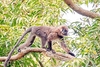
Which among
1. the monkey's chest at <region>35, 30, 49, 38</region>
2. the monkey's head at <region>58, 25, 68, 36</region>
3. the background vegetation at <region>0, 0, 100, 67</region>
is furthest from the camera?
the monkey's chest at <region>35, 30, 49, 38</region>

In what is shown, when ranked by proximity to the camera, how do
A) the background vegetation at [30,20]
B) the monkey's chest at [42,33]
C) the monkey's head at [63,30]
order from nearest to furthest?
the background vegetation at [30,20] < the monkey's head at [63,30] < the monkey's chest at [42,33]

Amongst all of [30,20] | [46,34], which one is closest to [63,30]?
[46,34]

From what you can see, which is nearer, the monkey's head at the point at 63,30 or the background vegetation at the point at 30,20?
the background vegetation at the point at 30,20

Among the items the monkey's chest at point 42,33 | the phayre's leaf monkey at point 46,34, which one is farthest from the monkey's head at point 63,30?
the monkey's chest at point 42,33

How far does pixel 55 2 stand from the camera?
3699 mm

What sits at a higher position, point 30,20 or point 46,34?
point 30,20

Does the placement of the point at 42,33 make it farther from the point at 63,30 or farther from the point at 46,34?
the point at 63,30

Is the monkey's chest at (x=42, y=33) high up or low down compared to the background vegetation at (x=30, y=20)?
down

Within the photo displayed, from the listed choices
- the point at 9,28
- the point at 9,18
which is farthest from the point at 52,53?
the point at 9,18

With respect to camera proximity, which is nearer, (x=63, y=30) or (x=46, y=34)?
(x=63, y=30)

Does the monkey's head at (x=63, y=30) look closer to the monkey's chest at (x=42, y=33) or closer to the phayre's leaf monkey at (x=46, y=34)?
the phayre's leaf monkey at (x=46, y=34)

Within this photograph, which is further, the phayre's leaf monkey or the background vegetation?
the phayre's leaf monkey

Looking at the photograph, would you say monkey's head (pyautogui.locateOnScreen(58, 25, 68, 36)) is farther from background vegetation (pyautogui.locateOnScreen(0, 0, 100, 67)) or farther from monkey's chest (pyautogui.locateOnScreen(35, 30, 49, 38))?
monkey's chest (pyautogui.locateOnScreen(35, 30, 49, 38))

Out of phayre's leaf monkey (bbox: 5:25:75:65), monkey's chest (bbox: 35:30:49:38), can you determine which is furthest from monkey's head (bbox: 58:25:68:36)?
monkey's chest (bbox: 35:30:49:38)
